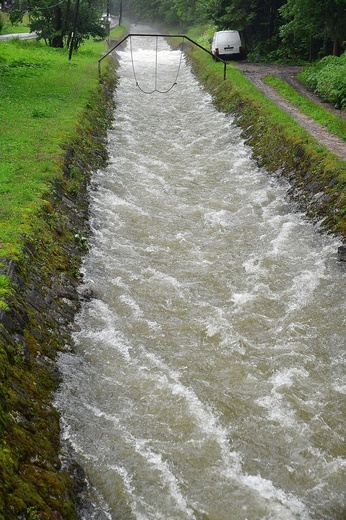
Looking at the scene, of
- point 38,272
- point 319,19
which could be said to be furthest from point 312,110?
point 38,272

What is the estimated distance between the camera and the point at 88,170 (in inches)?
713

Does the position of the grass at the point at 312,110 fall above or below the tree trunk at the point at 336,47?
below

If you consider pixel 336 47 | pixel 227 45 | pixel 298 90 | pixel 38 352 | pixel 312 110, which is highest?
pixel 227 45

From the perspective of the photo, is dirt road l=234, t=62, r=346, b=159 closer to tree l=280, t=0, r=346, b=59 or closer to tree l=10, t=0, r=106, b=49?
tree l=280, t=0, r=346, b=59

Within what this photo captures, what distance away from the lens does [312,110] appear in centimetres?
2300

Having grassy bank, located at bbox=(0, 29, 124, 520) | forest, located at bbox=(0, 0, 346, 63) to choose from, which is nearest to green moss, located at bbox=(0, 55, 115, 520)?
grassy bank, located at bbox=(0, 29, 124, 520)

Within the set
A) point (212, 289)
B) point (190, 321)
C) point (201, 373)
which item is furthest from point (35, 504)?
point (212, 289)

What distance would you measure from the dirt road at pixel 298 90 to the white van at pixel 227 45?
1.39 metres

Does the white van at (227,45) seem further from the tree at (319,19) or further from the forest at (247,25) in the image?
the tree at (319,19)

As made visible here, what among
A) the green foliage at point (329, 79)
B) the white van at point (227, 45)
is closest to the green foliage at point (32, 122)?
the white van at point (227, 45)

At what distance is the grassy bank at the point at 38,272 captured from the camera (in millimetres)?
6609

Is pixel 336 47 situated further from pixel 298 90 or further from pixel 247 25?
pixel 247 25

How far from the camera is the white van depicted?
3688cm

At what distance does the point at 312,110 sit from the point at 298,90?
4.93 m
